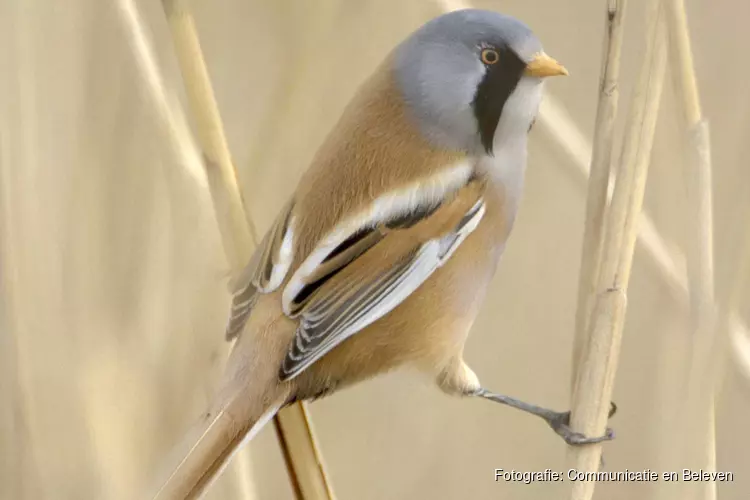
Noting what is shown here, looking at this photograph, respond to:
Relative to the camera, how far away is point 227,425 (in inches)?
23.4

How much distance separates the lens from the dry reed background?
0.70 meters

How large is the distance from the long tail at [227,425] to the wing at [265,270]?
0.04 m

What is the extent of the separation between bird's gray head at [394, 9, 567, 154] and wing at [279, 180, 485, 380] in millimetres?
54

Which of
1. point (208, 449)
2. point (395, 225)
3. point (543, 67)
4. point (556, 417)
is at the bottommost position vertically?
point (556, 417)

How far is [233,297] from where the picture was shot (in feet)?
2.29

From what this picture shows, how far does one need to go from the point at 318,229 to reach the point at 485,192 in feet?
0.51

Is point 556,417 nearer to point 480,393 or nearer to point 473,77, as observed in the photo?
point 480,393

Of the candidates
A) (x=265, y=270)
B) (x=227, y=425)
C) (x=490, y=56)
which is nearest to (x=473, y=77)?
(x=490, y=56)

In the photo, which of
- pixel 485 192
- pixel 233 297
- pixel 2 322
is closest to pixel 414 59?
pixel 485 192

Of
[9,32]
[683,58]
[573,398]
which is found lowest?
[573,398]

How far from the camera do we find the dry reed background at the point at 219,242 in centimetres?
70

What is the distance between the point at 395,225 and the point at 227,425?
0.73 ft

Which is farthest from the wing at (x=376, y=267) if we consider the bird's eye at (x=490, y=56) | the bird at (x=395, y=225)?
the bird's eye at (x=490, y=56)

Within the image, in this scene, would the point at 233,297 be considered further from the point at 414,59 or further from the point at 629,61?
the point at 629,61
